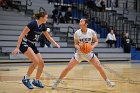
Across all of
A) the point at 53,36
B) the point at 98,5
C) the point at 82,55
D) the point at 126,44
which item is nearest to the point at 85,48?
the point at 82,55

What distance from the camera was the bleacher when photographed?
18.6m

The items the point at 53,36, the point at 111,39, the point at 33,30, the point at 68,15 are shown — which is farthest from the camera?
the point at 68,15

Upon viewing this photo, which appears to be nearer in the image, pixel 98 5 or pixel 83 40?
pixel 83 40

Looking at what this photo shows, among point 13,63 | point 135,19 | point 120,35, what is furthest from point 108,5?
point 13,63

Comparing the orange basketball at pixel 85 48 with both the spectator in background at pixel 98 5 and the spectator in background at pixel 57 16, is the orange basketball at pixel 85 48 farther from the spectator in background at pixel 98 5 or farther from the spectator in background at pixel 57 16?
the spectator in background at pixel 98 5

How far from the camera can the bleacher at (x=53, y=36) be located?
61.0 ft

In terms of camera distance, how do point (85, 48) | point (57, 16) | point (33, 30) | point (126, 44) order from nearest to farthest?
point (85, 48), point (33, 30), point (126, 44), point (57, 16)

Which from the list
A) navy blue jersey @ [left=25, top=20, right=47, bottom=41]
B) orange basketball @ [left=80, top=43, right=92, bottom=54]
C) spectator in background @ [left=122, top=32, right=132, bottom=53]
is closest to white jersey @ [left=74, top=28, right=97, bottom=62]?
orange basketball @ [left=80, top=43, right=92, bottom=54]

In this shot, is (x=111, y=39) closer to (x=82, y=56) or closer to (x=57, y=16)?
(x=57, y=16)

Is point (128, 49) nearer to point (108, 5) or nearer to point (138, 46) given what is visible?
point (138, 46)

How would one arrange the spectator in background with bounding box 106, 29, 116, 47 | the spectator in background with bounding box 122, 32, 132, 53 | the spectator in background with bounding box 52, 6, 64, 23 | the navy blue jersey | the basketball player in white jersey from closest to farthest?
1. the navy blue jersey
2. the basketball player in white jersey
3. the spectator in background with bounding box 106, 29, 116, 47
4. the spectator in background with bounding box 122, 32, 132, 53
5. the spectator in background with bounding box 52, 6, 64, 23

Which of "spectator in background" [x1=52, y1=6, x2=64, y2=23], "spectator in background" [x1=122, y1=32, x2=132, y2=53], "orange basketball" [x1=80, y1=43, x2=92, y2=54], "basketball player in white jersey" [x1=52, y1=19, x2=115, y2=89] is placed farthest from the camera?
"spectator in background" [x1=52, y1=6, x2=64, y2=23]

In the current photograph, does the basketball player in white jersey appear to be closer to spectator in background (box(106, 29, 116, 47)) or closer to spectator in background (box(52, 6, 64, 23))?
spectator in background (box(106, 29, 116, 47))

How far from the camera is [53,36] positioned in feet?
68.0
